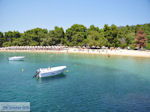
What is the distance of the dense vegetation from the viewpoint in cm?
7861

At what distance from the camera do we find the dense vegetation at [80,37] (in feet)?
258

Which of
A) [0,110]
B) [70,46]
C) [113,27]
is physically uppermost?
[113,27]

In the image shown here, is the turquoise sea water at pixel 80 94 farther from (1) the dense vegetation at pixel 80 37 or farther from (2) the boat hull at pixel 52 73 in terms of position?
(1) the dense vegetation at pixel 80 37

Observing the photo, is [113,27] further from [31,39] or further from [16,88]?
[16,88]

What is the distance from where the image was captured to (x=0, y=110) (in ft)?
53.5

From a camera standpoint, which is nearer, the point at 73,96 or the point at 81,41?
the point at 73,96

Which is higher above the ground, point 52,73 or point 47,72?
point 47,72

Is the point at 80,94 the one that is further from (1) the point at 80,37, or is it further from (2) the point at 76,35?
(2) the point at 76,35

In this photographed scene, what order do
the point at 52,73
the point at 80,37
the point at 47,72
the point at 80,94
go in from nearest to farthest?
the point at 80,94, the point at 47,72, the point at 52,73, the point at 80,37

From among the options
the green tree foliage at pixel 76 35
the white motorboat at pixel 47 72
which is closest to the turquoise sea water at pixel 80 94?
the white motorboat at pixel 47 72

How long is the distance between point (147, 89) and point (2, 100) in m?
22.0

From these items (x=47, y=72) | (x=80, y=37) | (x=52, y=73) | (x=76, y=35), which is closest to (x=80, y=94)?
(x=47, y=72)

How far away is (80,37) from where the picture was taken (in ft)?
300

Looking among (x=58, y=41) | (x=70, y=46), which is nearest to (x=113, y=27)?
(x=70, y=46)
